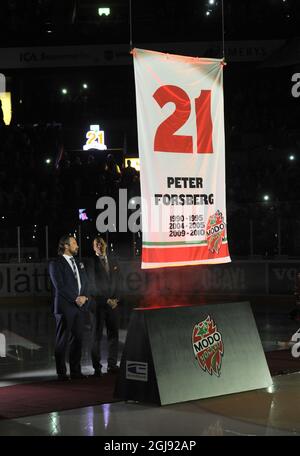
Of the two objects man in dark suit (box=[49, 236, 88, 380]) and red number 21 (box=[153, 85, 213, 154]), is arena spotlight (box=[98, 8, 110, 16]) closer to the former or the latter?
man in dark suit (box=[49, 236, 88, 380])

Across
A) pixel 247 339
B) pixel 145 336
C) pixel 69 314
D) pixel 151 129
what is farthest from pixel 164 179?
pixel 69 314

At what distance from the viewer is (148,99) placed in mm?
7750

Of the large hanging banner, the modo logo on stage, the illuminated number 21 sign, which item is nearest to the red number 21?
the large hanging banner

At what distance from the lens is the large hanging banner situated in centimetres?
773

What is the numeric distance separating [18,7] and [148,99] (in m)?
32.1

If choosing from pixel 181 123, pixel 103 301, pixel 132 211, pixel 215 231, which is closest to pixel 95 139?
pixel 132 211

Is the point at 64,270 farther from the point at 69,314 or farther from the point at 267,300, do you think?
the point at 267,300

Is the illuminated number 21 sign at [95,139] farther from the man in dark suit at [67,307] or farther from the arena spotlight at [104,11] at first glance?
the man in dark suit at [67,307]

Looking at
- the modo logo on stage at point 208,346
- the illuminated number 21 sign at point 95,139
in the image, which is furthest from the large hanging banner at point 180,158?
the illuminated number 21 sign at point 95,139

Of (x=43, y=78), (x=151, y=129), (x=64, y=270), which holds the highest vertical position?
(x=43, y=78)

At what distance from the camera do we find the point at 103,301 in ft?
34.3

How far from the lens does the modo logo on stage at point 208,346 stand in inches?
331

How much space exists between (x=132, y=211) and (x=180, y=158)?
55.7 ft

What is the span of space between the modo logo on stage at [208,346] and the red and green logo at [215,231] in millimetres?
863
